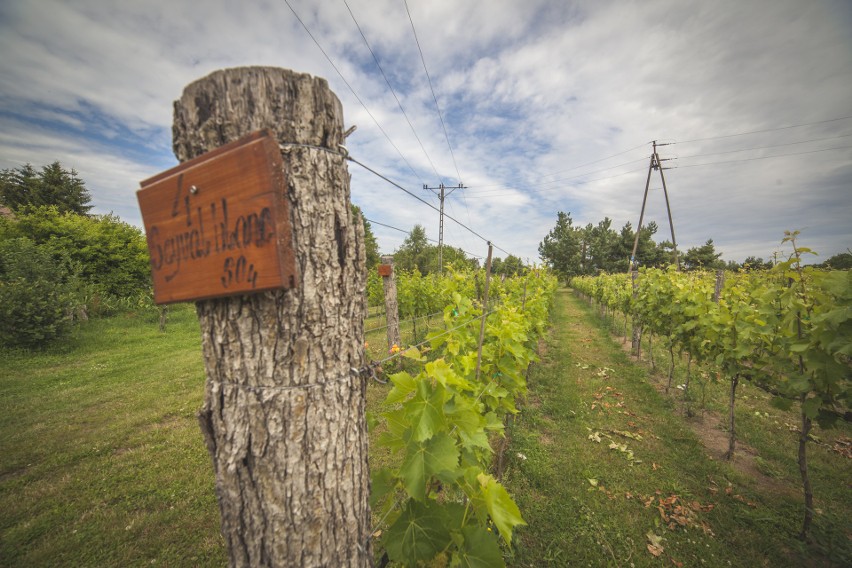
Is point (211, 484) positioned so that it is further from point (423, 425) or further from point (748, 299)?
point (748, 299)

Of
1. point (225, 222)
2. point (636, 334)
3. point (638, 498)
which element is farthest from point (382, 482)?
point (636, 334)

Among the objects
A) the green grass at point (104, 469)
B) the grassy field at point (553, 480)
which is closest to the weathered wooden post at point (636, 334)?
the grassy field at point (553, 480)

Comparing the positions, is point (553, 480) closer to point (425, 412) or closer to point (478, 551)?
point (478, 551)

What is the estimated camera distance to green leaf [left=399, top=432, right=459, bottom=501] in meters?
1.30

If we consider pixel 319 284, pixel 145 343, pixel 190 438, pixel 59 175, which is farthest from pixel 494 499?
pixel 59 175

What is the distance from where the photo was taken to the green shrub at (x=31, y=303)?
793 cm

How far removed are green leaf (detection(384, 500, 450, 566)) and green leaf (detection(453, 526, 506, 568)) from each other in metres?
0.08

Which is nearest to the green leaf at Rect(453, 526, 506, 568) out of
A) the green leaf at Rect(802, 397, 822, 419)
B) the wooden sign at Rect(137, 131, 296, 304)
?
the wooden sign at Rect(137, 131, 296, 304)

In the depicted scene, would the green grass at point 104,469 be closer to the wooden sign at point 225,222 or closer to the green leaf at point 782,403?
the wooden sign at point 225,222

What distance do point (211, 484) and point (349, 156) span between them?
4182 mm

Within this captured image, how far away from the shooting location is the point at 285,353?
0.99 metres

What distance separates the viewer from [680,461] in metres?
3.94

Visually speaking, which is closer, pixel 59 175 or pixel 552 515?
pixel 552 515

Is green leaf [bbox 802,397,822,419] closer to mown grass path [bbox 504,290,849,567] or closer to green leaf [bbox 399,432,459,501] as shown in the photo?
mown grass path [bbox 504,290,849,567]
